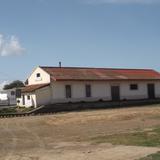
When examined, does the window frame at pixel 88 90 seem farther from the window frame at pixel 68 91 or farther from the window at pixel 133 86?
the window at pixel 133 86

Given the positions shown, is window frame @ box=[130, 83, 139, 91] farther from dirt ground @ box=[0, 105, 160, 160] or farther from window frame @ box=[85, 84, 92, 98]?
dirt ground @ box=[0, 105, 160, 160]

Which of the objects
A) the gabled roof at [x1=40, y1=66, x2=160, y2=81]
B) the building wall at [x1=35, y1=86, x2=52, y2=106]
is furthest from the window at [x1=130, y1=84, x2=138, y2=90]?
the building wall at [x1=35, y1=86, x2=52, y2=106]

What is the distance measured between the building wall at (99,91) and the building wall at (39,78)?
1473 millimetres

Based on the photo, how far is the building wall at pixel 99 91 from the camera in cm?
5050

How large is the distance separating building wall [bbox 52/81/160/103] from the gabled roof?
0.62m

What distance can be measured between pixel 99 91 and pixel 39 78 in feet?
22.0

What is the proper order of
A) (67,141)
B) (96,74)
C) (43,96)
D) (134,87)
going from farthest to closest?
1. (134,87)
2. (96,74)
3. (43,96)
4. (67,141)

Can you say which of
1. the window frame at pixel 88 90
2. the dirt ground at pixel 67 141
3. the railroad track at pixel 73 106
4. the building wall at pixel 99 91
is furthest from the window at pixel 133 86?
the dirt ground at pixel 67 141

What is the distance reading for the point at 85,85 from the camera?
173 ft

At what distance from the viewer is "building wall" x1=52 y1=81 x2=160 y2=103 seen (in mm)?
50500

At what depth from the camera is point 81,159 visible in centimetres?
1523

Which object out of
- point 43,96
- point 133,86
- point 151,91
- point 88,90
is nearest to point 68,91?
point 88,90

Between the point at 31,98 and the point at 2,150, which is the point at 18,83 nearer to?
the point at 31,98

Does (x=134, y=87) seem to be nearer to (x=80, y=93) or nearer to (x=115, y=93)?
(x=115, y=93)
